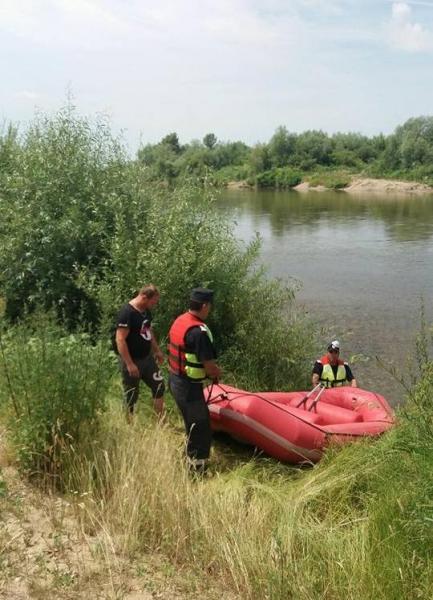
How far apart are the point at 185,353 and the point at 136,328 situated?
81 cm

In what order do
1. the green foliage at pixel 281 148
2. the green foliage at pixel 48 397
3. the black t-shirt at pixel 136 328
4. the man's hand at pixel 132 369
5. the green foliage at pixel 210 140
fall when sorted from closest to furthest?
the green foliage at pixel 48 397 → the man's hand at pixel 132 369 → the black t-shirt at pixel 136 328 → the green foliage at pixel 281 148 → the green foliage at pixel 210 140

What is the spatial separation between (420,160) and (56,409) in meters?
67.0

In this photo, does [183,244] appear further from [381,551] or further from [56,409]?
[381,551]

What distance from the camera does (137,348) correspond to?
18.5 ft

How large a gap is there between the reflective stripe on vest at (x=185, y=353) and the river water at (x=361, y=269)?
4.25 ft

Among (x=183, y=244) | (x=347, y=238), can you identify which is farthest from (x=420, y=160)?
(x=183, y=244)

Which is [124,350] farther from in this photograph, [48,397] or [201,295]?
[48,397]

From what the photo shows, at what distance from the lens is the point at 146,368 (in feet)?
18.8

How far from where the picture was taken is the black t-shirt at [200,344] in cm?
481

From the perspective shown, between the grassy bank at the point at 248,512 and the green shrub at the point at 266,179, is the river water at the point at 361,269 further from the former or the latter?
the green shrub at the point at 266,179

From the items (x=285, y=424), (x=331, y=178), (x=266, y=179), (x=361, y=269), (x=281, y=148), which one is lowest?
(x=361, y=269)

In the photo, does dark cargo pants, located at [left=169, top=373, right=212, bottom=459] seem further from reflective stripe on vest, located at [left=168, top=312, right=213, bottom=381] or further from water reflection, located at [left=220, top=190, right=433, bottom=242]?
water reflection, located at [left=220, top=190, right=433, bottom=242]

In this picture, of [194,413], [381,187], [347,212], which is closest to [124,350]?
[194,413]

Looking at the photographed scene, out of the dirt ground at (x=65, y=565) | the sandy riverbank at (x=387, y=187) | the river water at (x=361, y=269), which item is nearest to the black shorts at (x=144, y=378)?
the river water at (x=361, y=269)
